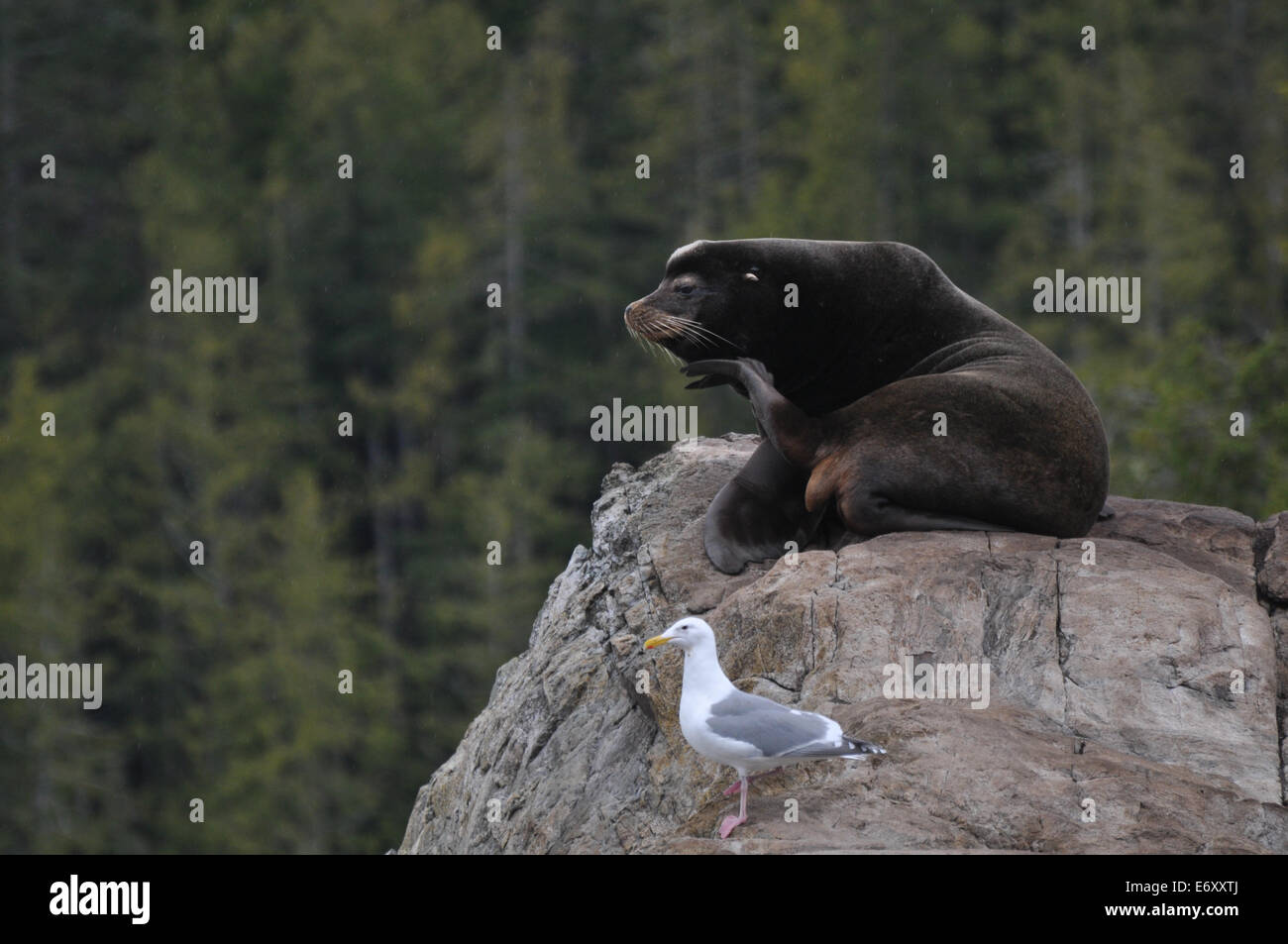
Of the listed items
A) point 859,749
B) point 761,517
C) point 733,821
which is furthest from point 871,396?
point 733,821

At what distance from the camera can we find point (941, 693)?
26.5 ft

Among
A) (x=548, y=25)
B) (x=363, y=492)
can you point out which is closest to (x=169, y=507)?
(x=363, y=492)

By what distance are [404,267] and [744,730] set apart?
5105 cm

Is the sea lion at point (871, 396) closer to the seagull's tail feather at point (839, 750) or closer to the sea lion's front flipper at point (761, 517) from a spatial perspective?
the sea lion's front flipper at point (761, 517)

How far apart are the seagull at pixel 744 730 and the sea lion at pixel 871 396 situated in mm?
2205

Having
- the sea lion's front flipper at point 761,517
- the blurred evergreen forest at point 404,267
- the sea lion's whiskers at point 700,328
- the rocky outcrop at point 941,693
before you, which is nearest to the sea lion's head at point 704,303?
the sea lion's whiskers at point 700,328

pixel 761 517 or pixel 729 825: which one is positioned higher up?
pixel 761 517

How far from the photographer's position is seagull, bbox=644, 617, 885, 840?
6844 mm

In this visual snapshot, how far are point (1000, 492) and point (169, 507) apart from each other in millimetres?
39118

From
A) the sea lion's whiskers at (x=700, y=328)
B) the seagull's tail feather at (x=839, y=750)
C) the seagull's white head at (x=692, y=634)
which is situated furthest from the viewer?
the sea lion's whiskers at (x=700, y=328)

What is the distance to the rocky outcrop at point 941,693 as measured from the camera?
7156 mm

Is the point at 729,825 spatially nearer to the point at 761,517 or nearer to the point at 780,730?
the point at 780,730

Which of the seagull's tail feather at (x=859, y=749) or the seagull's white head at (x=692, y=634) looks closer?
the seagull's tail feather at (x=859, y=749)

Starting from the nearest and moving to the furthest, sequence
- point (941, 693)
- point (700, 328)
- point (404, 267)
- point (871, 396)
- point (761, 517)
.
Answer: point (941, 693) < point (871, 396) < point (761, 517) < point (700, 328) < point (404, 267)
